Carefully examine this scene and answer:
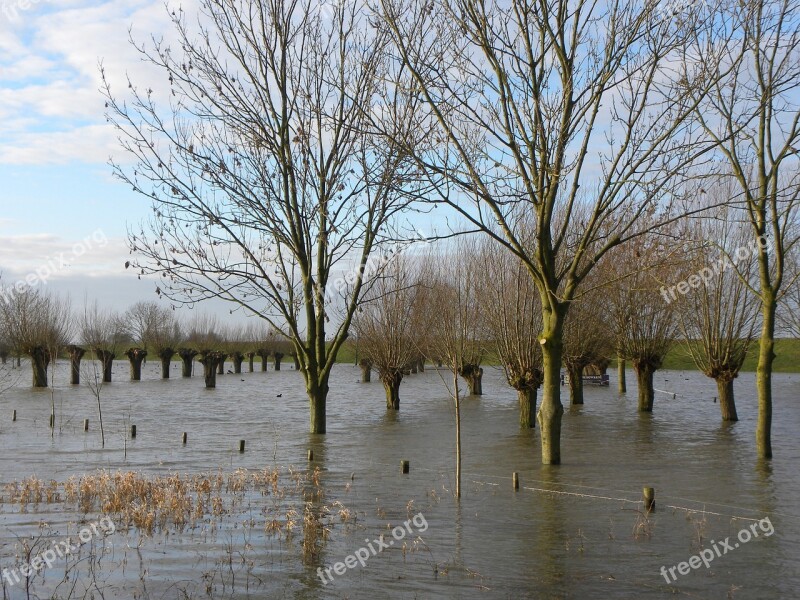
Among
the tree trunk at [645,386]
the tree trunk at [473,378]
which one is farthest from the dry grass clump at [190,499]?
the tree trunk at [473,378]

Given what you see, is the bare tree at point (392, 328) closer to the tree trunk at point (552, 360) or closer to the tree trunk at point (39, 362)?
Result: the tree trunk at point (552, 360)

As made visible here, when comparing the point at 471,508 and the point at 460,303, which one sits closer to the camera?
the point at 471,508

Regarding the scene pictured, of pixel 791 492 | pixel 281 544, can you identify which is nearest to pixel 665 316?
pixel 791 492

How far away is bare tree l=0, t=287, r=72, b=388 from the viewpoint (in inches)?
1834

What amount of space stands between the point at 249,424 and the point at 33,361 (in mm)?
25845

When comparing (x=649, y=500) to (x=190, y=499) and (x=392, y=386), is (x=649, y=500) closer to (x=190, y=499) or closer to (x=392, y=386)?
(x=190, y=499)

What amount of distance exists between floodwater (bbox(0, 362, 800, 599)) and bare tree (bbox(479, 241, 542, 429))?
4.55ft

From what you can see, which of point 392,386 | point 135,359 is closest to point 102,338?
point 135,359

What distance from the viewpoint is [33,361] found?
46.7 meters

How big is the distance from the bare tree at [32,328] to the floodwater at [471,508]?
1927 centimetres

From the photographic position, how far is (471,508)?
38.0 feet

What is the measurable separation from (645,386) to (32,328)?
35381mm

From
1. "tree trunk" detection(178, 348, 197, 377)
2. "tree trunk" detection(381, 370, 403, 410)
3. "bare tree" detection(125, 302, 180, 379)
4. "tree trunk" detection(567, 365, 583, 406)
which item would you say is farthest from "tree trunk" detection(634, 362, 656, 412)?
"bare tree" detection(125, 302, 180, 379)

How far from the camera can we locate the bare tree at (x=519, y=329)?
73.3 feet
